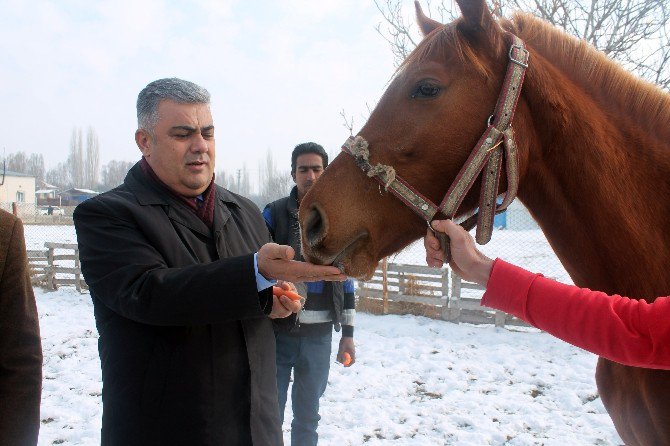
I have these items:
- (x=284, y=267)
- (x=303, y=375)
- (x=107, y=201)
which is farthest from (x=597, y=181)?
(x=303, y=375)

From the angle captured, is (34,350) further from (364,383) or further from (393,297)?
(393,297)

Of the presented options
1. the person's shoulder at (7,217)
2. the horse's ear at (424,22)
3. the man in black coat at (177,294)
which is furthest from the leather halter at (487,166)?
the person's shoulder at (7,217)

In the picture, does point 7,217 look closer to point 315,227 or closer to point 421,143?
point 315,227

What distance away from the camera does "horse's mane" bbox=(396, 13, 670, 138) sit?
5.58 ft

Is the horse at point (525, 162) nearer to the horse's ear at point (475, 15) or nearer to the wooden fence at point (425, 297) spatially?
the horse's ear at point (475, 15)

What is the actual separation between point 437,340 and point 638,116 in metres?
6.75

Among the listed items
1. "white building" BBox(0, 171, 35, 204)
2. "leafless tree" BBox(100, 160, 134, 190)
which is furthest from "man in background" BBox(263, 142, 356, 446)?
"leafless tree" BBox(100, 160, 134, 190)

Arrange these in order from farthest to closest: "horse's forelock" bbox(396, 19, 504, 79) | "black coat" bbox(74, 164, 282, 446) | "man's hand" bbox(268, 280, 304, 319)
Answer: "man's hand" bbox(268, 280, 304, 319) < "horse's forelock" bbox(396, 19, 504, 79) < "black coat" bbox(74, 164, 282, 446)

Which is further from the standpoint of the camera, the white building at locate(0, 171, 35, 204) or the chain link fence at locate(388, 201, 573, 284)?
the white building at locate(0, 171, 35, 204)

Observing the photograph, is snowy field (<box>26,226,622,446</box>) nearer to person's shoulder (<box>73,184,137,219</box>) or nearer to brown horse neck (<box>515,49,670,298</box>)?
brown horse neck (<box>515,49,670,298</box>)

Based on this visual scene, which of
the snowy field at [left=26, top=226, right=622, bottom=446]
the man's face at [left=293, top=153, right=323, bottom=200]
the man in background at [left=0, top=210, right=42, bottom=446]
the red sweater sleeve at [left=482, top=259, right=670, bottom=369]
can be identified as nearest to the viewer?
the red sweater sleeve at [left=482, top=259, right=670, bottom=369]

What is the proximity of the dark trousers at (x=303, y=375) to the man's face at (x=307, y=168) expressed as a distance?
4.04 ft

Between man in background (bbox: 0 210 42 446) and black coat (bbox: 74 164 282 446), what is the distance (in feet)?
0.80

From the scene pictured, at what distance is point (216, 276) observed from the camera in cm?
158
